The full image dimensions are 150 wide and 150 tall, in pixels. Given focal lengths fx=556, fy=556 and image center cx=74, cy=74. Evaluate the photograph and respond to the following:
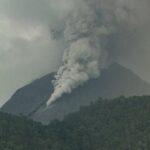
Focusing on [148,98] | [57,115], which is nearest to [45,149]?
[148,98]

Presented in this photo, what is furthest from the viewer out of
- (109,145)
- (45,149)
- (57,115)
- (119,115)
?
(57,115)

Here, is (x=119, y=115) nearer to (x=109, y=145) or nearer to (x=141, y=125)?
(x=141, y=125)

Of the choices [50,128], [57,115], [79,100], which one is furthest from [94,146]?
[79,100]

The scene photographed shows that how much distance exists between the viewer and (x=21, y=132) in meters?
106

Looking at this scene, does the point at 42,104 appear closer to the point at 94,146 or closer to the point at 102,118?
the point at 102,118

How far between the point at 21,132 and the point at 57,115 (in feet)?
227

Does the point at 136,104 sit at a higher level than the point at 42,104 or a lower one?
lower

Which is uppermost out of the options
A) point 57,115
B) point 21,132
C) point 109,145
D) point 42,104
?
point 42,104

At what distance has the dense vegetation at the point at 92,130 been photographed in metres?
101

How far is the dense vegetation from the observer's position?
332ft

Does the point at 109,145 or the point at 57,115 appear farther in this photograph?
the point at 57,115

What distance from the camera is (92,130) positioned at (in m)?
122

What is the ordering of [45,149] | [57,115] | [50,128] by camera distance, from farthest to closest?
[57,115], [50,128], [45,149]

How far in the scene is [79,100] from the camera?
629ft
